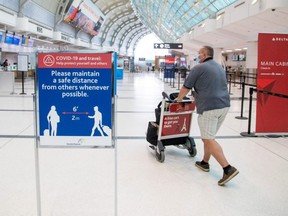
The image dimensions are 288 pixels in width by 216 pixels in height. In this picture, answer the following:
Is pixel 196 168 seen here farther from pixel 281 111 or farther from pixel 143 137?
pixel 281 111

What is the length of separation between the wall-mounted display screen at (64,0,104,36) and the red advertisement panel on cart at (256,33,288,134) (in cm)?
2247

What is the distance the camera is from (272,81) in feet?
19.4

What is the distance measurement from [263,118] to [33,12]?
64.8 ft

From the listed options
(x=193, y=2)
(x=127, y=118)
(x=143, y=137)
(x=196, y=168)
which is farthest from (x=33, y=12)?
(x=196, y=168)

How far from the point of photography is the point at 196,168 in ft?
13.7

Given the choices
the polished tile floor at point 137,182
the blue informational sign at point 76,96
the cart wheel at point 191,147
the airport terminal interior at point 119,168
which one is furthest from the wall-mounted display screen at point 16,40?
the blue informational sign at point 76,96

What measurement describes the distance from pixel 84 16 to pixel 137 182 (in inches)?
1161

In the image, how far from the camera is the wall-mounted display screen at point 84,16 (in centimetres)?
2672

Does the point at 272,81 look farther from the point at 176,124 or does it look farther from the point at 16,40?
the point at 16,40

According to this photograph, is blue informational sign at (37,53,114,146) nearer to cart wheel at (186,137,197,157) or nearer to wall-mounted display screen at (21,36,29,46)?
cart wheel at (186,137,197,157)

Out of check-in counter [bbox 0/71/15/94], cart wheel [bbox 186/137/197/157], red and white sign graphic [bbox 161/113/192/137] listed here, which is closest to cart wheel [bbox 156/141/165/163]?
red and white sign graphic [bbox 161/113/192/137]

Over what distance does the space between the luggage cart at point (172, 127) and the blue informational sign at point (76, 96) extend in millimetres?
1948

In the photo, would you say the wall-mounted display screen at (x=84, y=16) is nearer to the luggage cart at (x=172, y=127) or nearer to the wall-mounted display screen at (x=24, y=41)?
the wall-mounted display screen at (x=24, y=41)

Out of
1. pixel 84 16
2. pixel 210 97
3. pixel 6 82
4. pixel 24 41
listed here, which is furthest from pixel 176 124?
pixel 84 16
